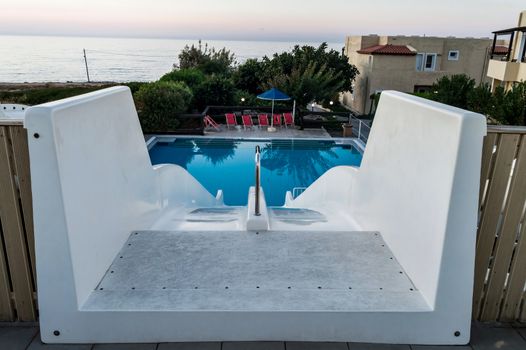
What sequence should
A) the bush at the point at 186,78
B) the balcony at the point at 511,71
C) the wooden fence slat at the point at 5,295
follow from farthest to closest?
the bush at the point at 186,78, the balcony at the point at 511,71, the wooden fence slat at the point at 5,295

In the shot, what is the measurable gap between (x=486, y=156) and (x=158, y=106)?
49.2ft

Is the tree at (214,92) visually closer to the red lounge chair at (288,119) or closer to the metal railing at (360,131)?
the red lounge chair at (288,119)

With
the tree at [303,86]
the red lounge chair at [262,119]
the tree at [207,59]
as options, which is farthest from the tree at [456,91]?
the tree at [207,59]

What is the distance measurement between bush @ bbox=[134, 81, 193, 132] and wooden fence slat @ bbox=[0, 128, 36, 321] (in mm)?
14146

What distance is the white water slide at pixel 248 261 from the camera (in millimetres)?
1932

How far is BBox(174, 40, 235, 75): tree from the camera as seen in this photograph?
28297 millimetres

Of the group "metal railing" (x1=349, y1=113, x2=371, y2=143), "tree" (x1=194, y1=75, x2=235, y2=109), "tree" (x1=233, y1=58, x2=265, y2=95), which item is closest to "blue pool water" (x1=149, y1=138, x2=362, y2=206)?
"metal railing" (x1=349, y1=113, x2=371, y2=143)

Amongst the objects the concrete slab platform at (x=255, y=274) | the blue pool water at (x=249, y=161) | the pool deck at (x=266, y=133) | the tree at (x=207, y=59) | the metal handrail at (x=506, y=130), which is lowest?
the blue pool water at (x=249, y=161)

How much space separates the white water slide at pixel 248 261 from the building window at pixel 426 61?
2874cm

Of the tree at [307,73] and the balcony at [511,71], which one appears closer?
the balcony at [511,71]

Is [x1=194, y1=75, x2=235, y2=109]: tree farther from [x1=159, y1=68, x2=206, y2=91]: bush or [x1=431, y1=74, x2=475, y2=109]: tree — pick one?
[x1=431, y1=74, x2=475, y2=109]: tree

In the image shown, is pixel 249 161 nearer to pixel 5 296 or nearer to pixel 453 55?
pixel 5 296

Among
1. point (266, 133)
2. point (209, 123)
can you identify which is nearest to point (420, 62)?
point (266, 133)

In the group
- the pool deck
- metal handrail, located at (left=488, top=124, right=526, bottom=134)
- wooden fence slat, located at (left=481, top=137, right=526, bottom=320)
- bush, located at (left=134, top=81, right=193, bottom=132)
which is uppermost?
metal handrail, located at (left=488, top=124, right=526, bottom=134)
